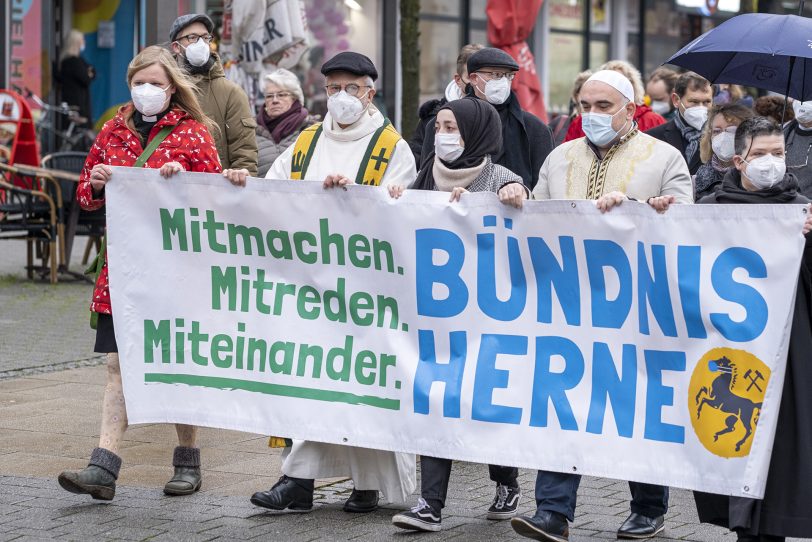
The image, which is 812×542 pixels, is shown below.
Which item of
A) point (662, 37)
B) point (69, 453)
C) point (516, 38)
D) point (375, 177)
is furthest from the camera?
point (662, 37)

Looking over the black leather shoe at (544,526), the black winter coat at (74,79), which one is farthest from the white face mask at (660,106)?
the black winter coat at (74,79)

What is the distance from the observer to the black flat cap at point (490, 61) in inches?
308

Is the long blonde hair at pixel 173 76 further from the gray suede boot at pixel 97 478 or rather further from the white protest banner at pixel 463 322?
the gray suede boot at pixel 97 478

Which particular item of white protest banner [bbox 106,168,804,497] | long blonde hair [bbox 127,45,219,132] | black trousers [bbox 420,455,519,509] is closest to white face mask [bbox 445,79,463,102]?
long blonde hair [bbox 127,45,219,132]

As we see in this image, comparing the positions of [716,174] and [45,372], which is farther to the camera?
[45,372]

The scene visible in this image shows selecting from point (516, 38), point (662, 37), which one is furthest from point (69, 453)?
point (662, 37)

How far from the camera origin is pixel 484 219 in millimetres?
5703

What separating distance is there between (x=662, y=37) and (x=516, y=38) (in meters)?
13.3

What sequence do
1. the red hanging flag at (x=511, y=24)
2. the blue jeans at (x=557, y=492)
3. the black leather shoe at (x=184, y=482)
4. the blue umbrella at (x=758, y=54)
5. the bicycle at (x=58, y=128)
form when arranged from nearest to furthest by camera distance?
the blue jeans at (x=557, y=492)
the black leather shoe at (x=184, y=482)
the blue umbrella at (x=758, y=54)
the red hanging flag at (x=511, y=24)
the bicycle at (x=58, y=128)

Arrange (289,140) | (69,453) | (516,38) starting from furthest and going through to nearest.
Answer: (516,38), (289,140), (69,453)

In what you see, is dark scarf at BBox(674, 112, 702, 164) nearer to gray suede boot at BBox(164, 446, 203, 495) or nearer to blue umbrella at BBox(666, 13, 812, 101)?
blue umbrella at BBox(666, 13, 812, 101)

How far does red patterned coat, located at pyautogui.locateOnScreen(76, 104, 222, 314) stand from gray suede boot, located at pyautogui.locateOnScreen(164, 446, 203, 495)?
0.70 meters

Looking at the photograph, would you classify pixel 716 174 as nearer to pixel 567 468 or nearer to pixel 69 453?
pixel 567 468

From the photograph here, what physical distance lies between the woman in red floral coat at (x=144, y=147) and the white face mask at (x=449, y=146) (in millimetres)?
1097
